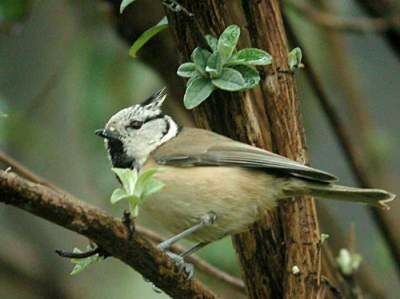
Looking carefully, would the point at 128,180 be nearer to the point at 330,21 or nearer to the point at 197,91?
the point at 197,91

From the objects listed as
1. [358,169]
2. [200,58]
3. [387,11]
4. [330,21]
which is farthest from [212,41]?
[330,21]

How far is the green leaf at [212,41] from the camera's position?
2.15 m

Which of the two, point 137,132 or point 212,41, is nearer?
point 212,41

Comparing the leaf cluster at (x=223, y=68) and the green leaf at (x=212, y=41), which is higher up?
the green leaf at (x=212, y=41)

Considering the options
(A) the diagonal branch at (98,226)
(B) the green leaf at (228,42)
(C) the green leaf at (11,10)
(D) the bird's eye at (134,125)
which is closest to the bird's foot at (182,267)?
(A) the diagonal branch at (98,226)

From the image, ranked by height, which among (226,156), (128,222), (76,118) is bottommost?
(76,118)

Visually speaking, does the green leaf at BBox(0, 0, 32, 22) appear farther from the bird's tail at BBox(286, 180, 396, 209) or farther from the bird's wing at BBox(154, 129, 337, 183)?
the bird's tail at BBox(286, 180, 396, 209)

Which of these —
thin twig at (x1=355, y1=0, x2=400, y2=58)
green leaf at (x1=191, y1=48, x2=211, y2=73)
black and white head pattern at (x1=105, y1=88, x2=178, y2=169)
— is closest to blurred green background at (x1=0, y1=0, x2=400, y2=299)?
thin twig at (x1=355, y1=0, x2=400, y2=58)

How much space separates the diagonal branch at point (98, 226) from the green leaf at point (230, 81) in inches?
15.9

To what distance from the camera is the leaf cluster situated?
208cm

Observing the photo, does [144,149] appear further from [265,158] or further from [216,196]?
[265,158]

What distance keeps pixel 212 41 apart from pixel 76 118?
6.77 ft

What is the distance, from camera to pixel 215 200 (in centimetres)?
244

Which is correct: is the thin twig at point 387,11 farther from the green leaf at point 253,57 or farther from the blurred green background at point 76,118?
the green leaf at point 253,57
